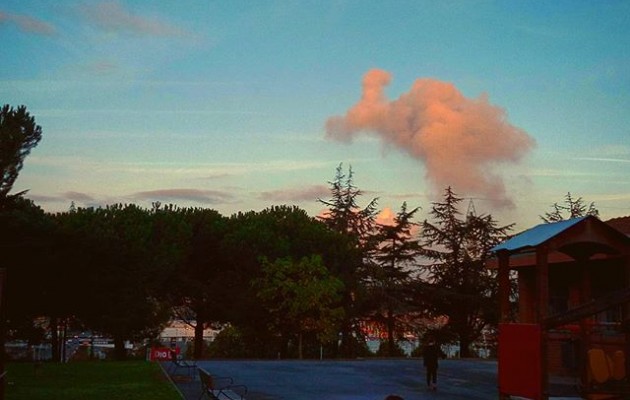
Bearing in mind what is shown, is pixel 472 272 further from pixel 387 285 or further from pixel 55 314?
pixel 55 314

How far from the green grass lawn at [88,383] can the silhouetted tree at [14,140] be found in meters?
9.27

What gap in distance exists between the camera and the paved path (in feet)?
73.0

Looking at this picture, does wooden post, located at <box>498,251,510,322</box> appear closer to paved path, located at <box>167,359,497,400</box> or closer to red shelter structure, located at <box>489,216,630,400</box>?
red shelter structure, located at <box>489,216,630,400</box>

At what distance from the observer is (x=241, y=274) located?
5047cm

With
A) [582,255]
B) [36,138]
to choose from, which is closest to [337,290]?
[36,138]

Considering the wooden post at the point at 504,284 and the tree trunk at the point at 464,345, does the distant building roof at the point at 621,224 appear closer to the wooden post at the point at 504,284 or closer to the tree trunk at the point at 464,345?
the wooden post at the point at 504,284

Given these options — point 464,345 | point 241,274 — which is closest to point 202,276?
point 241,274

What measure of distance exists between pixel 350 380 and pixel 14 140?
784 inches

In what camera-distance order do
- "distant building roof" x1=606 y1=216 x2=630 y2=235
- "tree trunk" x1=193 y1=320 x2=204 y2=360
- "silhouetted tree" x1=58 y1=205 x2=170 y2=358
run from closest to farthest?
1. "distant building roof" x1=606 y1=216 x2=630 y2=235
2. "silhouetted tree" x1=58 y1=205 x2=170 y2=358
3. "tree trunk" x1=193 y1=320 x2=204 y2=360

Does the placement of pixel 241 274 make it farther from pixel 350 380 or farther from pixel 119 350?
pixel 350 380

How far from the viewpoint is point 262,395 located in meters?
22.0

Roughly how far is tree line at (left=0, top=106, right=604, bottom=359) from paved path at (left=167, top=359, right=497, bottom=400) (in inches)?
390

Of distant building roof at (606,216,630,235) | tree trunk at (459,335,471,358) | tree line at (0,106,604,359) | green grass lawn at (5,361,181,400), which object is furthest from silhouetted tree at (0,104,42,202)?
tree trunk at (459,335,471,358)

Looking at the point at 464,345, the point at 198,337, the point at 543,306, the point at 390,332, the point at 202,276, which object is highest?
the point at 202,276
